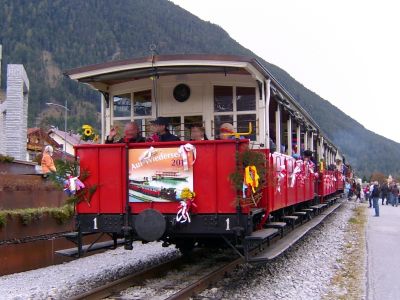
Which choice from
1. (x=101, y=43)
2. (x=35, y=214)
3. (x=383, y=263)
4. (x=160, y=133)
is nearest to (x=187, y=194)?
(x=160, y=133)

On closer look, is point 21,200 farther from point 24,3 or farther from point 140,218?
point 24,3

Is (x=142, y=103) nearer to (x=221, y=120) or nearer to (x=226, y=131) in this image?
(x=221, y=120)

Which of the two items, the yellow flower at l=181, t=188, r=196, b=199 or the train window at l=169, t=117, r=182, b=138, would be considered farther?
the train window at l=169, t=117, r=182, b=138

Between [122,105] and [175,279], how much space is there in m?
2.92

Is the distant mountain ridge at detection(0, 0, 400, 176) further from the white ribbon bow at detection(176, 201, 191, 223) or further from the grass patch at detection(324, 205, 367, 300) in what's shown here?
the white ribbon bow at detection(176, 201, 191, 223)

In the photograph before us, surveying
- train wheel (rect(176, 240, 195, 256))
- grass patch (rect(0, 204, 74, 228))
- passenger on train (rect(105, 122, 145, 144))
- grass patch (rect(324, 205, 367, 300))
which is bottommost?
grass patch (rect(324, 205, 367, 300))

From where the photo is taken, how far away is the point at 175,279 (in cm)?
A: 791

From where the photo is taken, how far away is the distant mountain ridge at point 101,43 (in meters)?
130

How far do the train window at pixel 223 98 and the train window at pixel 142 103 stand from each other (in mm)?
1072

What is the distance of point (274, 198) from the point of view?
8164mm

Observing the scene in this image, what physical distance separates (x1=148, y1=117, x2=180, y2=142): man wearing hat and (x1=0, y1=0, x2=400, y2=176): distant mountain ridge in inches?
4392

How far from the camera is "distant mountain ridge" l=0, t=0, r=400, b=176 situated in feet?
425

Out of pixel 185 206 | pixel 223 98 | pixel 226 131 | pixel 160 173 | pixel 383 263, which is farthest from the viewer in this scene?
pixel 383 263

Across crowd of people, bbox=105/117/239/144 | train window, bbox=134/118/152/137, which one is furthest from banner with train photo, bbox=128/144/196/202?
train window, bbox=134/118/152/137
